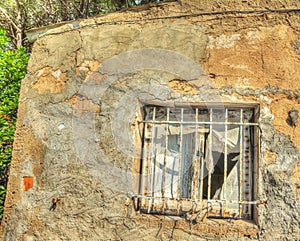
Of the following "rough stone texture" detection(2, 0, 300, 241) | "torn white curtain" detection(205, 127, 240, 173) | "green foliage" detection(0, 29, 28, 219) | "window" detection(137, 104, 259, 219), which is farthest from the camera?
"green foliage" detection(0, 29, 28, 219)

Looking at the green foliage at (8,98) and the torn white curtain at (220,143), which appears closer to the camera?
the torn white curtain at (220,143)

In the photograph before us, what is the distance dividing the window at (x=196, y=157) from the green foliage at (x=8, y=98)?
1.96 meters

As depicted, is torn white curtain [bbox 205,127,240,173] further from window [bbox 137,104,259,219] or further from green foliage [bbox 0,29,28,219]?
green foliage [bbox 0,29,28,219]

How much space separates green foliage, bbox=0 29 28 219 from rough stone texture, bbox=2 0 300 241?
1.13m

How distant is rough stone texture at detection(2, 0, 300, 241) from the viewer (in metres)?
2.67

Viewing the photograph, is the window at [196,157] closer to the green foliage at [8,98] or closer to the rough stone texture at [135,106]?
the rough stone texture at [135,106]

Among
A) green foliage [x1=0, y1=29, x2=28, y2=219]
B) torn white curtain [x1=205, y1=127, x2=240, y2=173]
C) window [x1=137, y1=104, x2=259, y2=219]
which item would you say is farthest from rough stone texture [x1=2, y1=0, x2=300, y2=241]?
green foliage [x1=0, y1=29, x2=28, y2=219]

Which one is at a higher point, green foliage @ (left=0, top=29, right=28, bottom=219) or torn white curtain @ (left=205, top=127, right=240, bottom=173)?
green foliage @ (left=0, top=29, right=28, bottom=219)

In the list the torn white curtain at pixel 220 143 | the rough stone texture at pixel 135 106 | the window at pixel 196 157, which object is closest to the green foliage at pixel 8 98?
the rough stone texture at pixel 135 106

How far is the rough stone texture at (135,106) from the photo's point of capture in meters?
2.67

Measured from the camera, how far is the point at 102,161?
290 centimetres

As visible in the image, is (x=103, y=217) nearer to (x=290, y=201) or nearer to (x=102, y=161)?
(x=102, y=161)

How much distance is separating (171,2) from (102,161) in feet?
5.03

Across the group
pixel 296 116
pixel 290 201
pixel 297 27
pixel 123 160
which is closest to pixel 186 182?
pixel 123 160
